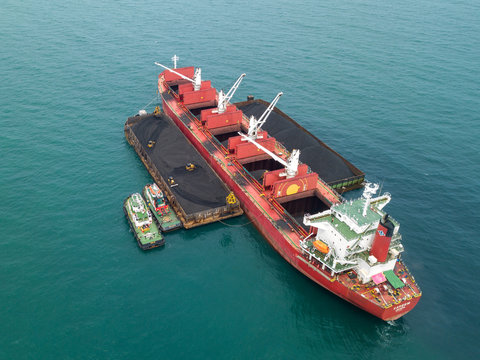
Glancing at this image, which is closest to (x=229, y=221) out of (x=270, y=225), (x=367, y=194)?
(x=270, y=225)

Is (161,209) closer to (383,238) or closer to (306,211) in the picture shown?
(306,211)

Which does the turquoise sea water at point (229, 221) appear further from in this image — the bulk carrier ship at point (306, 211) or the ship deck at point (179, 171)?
the bulk carrier ship at point (306, 211)

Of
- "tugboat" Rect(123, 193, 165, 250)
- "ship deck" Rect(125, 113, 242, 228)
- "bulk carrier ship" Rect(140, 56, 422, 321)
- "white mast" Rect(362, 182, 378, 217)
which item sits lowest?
"tugboat" Rect(123, 193, 165, 250)

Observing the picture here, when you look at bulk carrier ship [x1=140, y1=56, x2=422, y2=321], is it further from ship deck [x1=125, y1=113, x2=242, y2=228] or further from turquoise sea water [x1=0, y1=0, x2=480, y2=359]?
turquoise sea water [x1=0, y1=0, x2=480, y2=359]

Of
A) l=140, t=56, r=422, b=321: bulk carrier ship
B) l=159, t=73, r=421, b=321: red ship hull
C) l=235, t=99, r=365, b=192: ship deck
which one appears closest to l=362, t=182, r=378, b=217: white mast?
l=140, t=56, r=422, b=321: bulk carrier ship

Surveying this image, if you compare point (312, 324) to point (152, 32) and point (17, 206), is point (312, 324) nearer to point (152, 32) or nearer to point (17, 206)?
point (17, 206)

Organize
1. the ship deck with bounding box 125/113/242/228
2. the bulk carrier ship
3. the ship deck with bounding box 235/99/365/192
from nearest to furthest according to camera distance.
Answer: the bulk carrier ship < the ship deck with bounding box 125/113/242/228 < the ship deck with bounding box 235/99/365/192

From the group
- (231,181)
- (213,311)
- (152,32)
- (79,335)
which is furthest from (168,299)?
(152,32)
